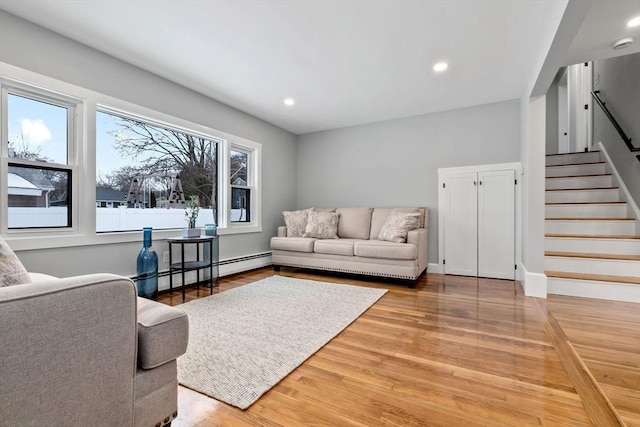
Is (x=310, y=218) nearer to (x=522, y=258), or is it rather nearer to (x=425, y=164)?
(x=425, y=164)

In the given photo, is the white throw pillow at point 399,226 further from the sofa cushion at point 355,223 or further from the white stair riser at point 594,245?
the white stair riser at point 594,245

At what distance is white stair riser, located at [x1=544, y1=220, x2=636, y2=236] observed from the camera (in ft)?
10.8

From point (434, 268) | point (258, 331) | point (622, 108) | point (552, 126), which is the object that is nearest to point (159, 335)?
point (258, 331)

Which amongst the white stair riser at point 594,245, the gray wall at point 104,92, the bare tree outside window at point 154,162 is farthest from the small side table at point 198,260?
the white stair riser at point 594,245

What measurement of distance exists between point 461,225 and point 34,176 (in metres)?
4.64

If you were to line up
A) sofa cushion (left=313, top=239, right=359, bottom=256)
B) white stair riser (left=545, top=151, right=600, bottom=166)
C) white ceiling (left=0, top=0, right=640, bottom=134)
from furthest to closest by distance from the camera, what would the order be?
white stair riser (left=545, top=151, right=600, bottom=166) < sofa cushion (left=313, top=239, right=359, bottom=256) < white ceiling (left=0, top=0, right=640, bottom=134)

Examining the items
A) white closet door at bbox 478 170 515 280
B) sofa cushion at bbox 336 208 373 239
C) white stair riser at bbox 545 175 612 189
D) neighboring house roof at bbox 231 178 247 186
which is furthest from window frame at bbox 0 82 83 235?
white stair riser at bbox 545 175 612 189

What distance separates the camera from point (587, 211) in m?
3.62

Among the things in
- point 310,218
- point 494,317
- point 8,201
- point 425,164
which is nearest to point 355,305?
point 494,317

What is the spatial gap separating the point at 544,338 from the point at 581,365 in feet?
1.17

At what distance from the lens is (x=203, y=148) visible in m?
3.86

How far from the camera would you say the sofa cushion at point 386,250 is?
3402 mm

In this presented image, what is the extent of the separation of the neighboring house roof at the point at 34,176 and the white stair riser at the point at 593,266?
16.3 feet

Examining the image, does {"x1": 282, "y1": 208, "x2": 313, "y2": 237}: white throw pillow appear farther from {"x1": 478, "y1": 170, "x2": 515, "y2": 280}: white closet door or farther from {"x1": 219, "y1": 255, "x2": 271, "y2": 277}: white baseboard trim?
{"x1": 478, "y1": 170, "x2": 515, "y2": 280}: white closet door
